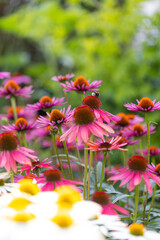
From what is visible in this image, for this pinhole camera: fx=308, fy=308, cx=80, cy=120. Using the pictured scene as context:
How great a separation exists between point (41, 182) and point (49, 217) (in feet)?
0.55

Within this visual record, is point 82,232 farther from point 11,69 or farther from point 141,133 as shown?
point 11,69

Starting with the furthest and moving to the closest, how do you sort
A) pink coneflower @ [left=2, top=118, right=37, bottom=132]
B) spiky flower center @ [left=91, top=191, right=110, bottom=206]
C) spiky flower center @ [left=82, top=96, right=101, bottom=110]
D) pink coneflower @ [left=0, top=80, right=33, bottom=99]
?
1. pink coneflower @ [left=0, top=80, right=33, bottom=99]
2. pink coneflower @ [left=2, top=118, right=37, bottom=132]
3. spiky flower center @ [left=82, top=96, right=101, bottom=110]
4. spiky flower center @ [left=91, top=191, right=110, bottom=206]

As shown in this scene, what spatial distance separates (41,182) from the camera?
0.49m

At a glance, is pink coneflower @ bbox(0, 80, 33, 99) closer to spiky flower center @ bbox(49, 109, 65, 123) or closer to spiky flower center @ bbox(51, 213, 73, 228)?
spiky flower center @ bbox(49, 109, 65, 123)

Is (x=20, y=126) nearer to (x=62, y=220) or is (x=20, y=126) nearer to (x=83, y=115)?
(x=83, y=115)

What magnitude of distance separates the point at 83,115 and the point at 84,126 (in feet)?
0.07

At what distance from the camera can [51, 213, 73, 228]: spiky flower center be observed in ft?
1.01

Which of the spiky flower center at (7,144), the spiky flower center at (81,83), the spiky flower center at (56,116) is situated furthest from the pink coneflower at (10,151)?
the spiky flower center at (81,83)

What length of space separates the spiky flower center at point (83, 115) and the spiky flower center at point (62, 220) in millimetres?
245

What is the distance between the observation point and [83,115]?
21.3 inches

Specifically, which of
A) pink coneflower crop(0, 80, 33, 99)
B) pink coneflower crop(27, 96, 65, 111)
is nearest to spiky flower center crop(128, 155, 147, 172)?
pink coneflower crop(27, 96, 65, 111)

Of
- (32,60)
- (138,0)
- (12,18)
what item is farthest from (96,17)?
(32,60)

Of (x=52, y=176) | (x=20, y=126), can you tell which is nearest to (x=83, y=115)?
(x=52, y=176)

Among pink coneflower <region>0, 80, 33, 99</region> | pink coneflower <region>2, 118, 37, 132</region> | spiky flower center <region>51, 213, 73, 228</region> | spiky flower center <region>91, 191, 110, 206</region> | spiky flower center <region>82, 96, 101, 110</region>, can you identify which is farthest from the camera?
pink coneflower <region>0, 80, 33, 99</region>
